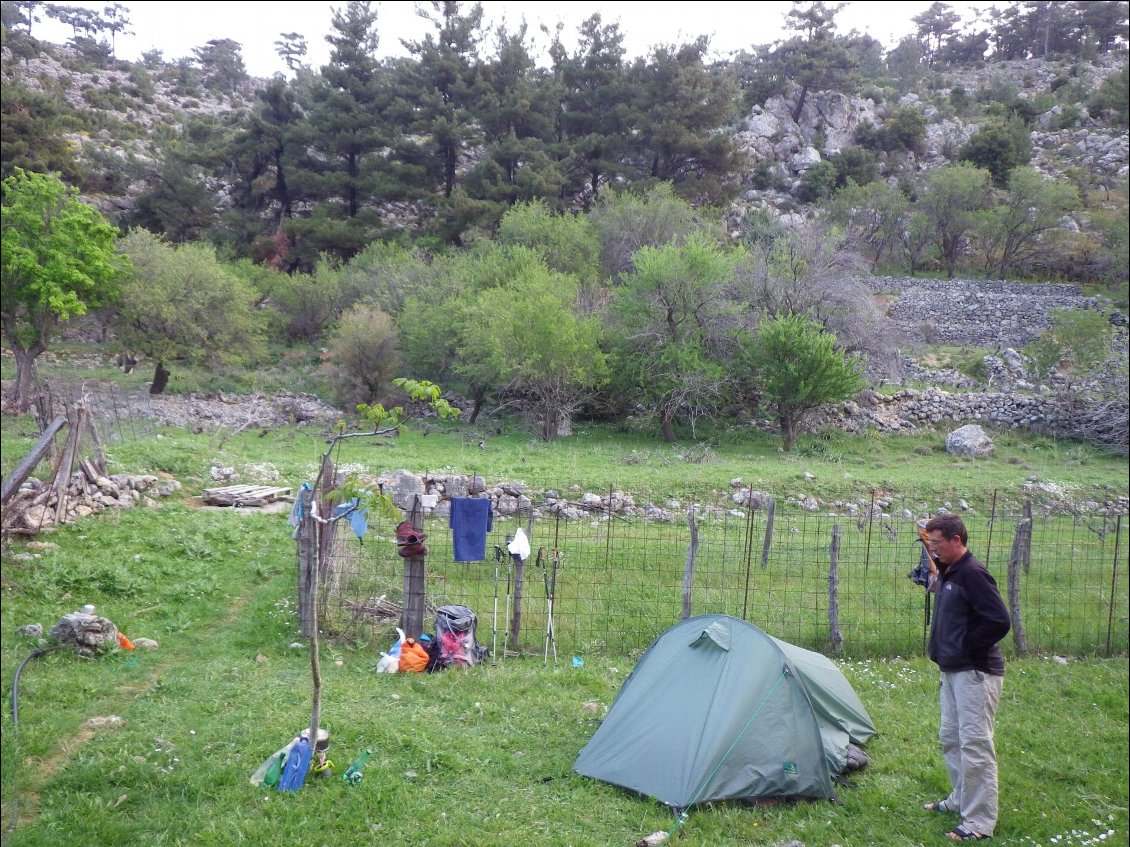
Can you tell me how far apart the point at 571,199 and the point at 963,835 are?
148 feet

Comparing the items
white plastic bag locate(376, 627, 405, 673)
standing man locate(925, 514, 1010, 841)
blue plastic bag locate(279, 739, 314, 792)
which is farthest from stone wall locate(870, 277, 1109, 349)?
blue plastic bag locate(279, 739, 314, 792)

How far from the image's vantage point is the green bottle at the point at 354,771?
5.37 meters

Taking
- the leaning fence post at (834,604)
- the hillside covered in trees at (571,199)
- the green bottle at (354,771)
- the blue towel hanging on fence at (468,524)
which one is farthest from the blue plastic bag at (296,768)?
the hillside covered in trees at (571,199)

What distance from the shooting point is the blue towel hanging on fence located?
880 cm

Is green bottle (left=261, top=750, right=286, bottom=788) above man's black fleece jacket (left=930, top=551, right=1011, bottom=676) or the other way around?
the other way around

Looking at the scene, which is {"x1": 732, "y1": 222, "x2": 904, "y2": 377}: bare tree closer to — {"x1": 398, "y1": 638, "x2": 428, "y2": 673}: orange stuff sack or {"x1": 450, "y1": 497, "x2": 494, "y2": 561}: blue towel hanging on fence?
{"x1": 450, "y1": 497, "x2": 494, "y2": 561}: blue towel hanging on fence

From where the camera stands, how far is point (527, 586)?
1046cm

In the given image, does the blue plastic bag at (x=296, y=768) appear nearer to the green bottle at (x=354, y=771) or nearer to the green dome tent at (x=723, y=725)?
the green bottle at (x=354, y=771)

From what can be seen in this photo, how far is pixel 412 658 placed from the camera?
7.66 meters

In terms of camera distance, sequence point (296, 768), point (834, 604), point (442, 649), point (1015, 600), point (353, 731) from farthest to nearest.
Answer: point (834, 604) < point (1015, 600) < point (442, 649) < point (353, 731) < point (296, 768)

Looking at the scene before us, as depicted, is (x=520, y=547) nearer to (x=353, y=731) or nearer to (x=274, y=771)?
Result: (x=353, y=731)

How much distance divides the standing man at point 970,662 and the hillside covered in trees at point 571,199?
17.5 metres

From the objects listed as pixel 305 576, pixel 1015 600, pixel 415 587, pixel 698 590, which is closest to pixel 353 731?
pixel 415 587

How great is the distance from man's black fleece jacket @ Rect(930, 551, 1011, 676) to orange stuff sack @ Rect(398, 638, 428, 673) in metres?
4.74
